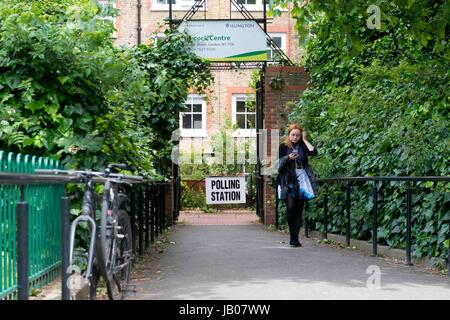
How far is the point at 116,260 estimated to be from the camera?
5.69m

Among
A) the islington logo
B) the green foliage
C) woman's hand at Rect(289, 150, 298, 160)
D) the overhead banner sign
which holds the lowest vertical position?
the green foliage

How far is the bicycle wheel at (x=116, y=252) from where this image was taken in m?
5.19

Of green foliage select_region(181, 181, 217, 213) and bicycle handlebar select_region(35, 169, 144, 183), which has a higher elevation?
bicycle handlebar select_region(35, 169, 144, 183)

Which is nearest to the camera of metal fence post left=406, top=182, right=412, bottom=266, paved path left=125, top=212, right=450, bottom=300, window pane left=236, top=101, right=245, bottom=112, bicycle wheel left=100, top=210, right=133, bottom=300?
bicycle wheel left=100, top=210, right=133, bottom=300

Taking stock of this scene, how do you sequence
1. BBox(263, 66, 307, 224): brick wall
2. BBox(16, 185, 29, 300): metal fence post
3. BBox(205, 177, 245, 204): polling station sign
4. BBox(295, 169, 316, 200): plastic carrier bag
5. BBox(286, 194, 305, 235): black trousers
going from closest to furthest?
1. BBox(16, 185, 29, 300): metal fence post
2. BBox(295, 169, 316, 200): plastic carrier bag
3. BBox(286, 194, 305, 235): black trousers
4. BBox(263, 66, 307, 224): brick wall
5. BBox(205, 177, 245, 204): polling station sign

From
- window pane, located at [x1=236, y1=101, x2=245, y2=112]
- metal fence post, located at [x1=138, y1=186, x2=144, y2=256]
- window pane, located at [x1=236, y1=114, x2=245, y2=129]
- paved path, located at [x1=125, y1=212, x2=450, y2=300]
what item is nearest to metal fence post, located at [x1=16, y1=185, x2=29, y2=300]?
paved path, located at [x1=125, y1=212, x2=450, y2=300]

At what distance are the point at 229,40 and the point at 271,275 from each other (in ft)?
31.0

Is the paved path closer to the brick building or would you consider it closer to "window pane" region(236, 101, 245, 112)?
the brick building

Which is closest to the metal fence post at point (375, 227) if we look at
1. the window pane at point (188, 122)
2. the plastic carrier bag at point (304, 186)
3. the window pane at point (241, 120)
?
the plastic carrier bag at point (304, 186)

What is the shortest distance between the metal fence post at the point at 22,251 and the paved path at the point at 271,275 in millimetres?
2023

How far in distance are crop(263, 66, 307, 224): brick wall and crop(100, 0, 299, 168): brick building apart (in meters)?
10.2

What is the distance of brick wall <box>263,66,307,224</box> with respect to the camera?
15766 millimetres
